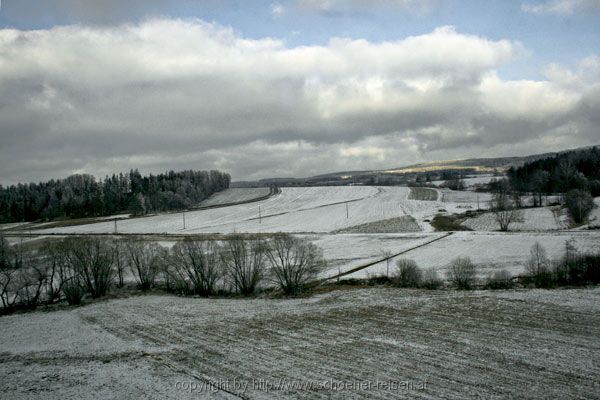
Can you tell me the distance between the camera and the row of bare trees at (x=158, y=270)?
41594mm

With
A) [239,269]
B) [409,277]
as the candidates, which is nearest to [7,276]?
[239,269]

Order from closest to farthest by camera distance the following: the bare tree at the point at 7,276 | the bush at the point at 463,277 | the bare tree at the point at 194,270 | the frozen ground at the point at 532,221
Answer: the bush at the point at 463,277, the bare tree at the point at 7,276, the bare tree at the point at 194,270, the frozen ground at the point at 532,221

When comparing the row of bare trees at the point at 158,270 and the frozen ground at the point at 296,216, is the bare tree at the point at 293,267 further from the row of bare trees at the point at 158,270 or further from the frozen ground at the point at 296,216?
the frozen ground at the point at 296,216

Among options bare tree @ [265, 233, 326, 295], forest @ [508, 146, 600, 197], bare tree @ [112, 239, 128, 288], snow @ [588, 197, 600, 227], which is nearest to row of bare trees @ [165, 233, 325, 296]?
bare tree @ [265, 233, 326, 295]

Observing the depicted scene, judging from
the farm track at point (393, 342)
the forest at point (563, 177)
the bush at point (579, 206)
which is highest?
the forest at point (563, 177)

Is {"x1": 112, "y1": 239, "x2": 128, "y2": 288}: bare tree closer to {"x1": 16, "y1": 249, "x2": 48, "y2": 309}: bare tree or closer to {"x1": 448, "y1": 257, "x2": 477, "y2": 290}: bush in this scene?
{"x1": 16, "y1": 249, "x2": 48, "y2": 309}: bare tree

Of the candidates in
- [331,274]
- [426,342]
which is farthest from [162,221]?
[426,342]

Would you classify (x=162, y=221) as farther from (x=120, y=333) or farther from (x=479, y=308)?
(x=479, y=308)

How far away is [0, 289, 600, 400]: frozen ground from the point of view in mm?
17666

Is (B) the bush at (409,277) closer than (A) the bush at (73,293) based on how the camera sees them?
Yes

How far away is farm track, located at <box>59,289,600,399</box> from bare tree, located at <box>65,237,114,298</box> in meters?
12.7

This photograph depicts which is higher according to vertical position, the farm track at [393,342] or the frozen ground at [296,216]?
the frozen ground at [296,216]

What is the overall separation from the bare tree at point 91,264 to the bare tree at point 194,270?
7.47 metres

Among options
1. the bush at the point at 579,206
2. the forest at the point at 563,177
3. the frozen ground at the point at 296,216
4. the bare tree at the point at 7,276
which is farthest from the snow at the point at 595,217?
the bare tree at the point at 7,276
